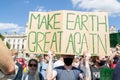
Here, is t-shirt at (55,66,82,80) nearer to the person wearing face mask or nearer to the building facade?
the person wearing face mask

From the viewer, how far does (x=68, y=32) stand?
577 centimetres

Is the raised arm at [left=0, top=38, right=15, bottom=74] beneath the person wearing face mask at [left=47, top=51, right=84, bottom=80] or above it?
above

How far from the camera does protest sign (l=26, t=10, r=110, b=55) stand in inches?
225

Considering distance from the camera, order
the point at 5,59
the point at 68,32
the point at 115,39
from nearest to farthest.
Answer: the point at 5,59, the point at 68,32, the point at 115,39

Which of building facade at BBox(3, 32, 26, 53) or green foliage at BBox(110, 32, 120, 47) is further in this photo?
building facade at BBox(3, 32, 26, 53)

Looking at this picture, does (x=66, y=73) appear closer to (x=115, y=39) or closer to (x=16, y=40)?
(x=115, y=39)

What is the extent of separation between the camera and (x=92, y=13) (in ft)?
19.9

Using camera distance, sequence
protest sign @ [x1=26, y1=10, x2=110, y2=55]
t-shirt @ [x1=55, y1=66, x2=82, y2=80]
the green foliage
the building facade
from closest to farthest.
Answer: t-shirt @ [x1=55, y1=66, x2=82, y2=80]
protest sign @ [x1=26, y1=10, x2=110, y2=55]
the green foliage
the building facade

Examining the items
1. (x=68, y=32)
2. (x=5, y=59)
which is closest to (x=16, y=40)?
(x=68, y=32)

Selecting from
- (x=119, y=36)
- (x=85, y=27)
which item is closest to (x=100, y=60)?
(x=119, y=36)

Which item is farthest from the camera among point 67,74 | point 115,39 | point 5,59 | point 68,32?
point 115,39

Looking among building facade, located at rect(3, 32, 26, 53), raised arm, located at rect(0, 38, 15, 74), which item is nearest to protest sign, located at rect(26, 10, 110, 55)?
raised arm, located at rect(0, 38, 15, 74)

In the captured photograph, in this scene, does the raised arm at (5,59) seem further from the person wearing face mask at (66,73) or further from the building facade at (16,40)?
the building facade at (16,40)

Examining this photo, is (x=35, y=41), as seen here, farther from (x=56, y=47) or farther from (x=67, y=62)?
(x=67, y=62)
